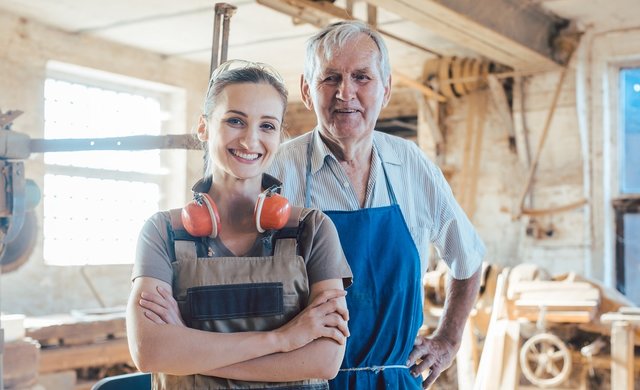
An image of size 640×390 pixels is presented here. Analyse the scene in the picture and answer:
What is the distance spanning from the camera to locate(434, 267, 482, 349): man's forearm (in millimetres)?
2562

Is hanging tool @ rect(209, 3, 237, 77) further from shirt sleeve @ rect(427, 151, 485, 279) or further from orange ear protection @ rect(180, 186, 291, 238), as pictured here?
orange ear protection @ rect(180, 186, 291, 238)

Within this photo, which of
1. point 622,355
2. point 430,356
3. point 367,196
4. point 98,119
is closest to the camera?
point 367,196

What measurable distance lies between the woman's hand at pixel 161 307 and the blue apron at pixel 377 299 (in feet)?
1.91

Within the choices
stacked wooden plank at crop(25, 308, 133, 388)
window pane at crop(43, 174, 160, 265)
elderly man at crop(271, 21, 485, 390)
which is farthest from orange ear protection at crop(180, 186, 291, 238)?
window pane at crop(43, 174, 160, 265)

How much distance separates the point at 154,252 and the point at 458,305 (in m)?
1.19

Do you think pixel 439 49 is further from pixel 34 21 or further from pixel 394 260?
pixel 394 260

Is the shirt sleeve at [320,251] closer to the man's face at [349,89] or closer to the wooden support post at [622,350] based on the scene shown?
the man's face at [349,89]

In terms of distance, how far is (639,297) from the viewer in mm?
7145

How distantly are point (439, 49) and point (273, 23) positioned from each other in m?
1.67

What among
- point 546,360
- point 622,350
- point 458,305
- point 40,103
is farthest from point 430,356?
point 40,103

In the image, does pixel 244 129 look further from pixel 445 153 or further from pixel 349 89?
pixel 445 153

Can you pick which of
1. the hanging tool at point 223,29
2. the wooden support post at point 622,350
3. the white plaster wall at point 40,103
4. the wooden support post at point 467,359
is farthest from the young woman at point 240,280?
the white plaster wall at point 40,103

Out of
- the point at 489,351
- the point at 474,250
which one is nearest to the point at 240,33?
the point at 489,351

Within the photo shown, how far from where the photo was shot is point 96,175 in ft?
25.7
